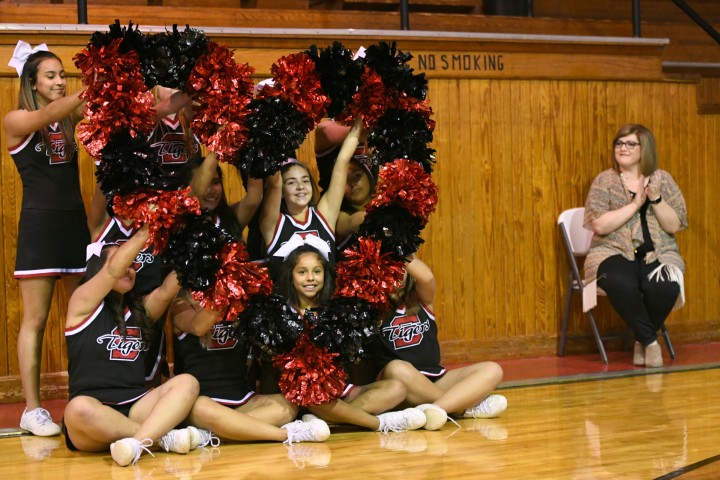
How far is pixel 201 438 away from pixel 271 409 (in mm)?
318

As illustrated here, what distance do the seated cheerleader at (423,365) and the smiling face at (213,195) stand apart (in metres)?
0.87

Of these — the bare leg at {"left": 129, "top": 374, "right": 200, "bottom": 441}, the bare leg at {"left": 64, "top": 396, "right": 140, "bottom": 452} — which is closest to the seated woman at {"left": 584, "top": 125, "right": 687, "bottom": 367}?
the bare leg at {"left": 129, "top": 374, "right": 200, "bottom": 441}

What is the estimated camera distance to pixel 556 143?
6.53 metres

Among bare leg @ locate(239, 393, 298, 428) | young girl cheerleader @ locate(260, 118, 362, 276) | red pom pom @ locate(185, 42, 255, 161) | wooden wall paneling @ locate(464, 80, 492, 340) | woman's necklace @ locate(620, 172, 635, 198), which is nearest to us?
red pom pom @ locate(185, 42, 255, 161)

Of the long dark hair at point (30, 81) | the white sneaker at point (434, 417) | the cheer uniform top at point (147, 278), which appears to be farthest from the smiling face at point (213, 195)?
the white sneaker at point (434, 417)

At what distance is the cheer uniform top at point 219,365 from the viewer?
439 centimetres

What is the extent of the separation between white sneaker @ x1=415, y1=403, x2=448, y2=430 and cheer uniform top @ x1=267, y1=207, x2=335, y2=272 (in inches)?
28.9

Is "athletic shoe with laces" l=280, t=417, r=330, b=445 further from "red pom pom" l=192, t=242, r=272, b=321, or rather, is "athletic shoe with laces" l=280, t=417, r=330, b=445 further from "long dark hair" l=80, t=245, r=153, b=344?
"long dark hair" l=80, t=245, r=153, b=344

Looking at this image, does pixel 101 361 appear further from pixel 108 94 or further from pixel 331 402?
pixel 108 94

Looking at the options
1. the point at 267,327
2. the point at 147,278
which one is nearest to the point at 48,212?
the point at 147,278

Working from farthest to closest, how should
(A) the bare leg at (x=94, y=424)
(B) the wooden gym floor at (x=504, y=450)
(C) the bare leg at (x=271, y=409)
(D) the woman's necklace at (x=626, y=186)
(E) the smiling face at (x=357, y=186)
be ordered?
(D) the woman's necklace at (x=626, y=186) → (E) the smiling face at (x=357, y=186) → (C) the bare leg at (x=271, y=409) → (A) the bare leg at (x=94, y=424) → (B) the wooden gym floor at (x=504, y=450)

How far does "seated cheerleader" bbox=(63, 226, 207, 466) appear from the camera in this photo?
4023 millimetres

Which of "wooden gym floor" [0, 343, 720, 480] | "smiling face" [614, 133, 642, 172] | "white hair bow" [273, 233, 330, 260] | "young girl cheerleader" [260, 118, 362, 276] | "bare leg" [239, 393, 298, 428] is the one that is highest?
"smiling face" [614, 133, 642, 172]

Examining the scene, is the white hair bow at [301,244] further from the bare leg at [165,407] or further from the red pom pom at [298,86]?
the bare leg at [165,407]
